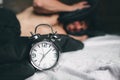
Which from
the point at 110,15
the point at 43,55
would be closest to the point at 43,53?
the point at 43,55

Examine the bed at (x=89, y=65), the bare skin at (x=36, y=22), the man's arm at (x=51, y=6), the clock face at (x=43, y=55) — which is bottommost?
the bed at (x=89, y=65)

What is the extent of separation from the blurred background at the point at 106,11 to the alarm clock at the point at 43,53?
50 cm

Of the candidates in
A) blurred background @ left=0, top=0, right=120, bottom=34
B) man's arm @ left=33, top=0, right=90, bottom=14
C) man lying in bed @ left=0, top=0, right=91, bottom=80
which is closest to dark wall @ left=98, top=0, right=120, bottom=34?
blurred background @ left=0, top=0, right=120, bottom=34

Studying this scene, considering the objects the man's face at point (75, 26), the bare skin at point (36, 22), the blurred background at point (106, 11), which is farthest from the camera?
the blurred background at point (106, 11)

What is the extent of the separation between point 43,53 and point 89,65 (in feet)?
0.59

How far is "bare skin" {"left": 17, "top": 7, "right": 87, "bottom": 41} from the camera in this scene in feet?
4.19

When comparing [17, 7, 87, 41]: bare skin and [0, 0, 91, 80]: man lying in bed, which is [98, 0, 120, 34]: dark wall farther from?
[0, 0, 91, 80]: man lying in bed

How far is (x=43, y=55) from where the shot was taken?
1.06m

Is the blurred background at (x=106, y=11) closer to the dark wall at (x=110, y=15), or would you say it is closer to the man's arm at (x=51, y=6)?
the dark wall at (x=110, y=15)

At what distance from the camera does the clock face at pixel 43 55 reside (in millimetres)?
1052

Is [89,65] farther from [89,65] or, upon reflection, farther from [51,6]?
[51,6]

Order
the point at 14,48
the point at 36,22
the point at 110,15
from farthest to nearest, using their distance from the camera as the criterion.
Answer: the point at 110,15, the point at 36,22, the point at 14,48

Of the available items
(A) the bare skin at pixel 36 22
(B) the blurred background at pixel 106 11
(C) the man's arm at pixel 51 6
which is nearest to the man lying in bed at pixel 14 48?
(A) the bare skin at pixel 36 22

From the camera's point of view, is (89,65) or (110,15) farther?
(110,15)
